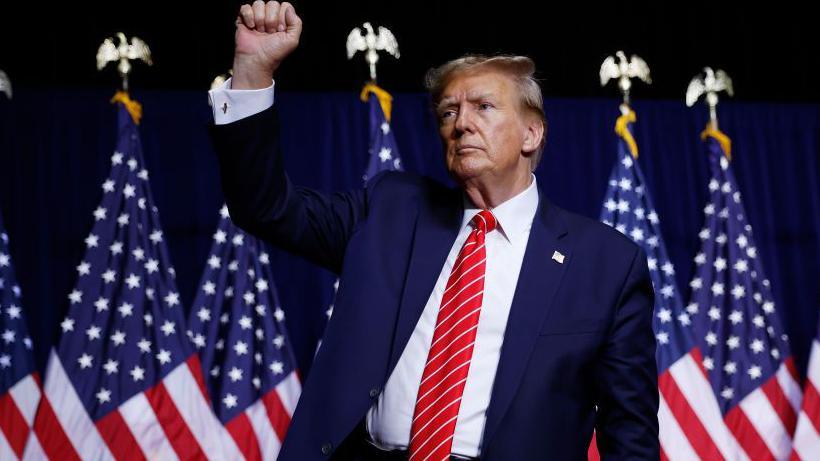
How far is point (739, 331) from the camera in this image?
4109 mm

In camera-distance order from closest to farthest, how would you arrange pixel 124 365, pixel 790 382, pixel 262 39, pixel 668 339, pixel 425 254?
pixel 262 39 < pixel 425 254 < pixel 124 365 < pixel 668 339 < pixel 790 382

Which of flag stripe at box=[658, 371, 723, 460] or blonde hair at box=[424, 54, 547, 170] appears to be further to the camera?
flag stripe at box=[658, 371, 723, 460]

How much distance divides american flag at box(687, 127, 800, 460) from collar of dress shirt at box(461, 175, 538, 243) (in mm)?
2282

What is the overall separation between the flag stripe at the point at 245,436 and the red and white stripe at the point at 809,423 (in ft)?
7.14

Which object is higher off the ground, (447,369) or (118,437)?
(447,369)

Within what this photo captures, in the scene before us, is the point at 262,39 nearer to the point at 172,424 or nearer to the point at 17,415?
the point at 172,424

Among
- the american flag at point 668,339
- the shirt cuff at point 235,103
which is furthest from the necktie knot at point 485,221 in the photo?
the american flag at point 668,339

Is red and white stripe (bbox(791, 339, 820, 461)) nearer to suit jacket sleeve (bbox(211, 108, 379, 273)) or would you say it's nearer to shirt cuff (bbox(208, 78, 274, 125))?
suit jacket sleeve (bbox(211, 108, 379, 273))

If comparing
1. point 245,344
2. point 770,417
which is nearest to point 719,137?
point 770,417

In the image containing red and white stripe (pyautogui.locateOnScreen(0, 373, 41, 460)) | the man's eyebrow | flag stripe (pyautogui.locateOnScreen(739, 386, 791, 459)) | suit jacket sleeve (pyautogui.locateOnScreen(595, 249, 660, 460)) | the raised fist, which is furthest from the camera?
flag stripe (pyautogui.locateOnScreen(739, 386, 791, 459))

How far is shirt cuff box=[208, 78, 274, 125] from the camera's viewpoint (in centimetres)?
167

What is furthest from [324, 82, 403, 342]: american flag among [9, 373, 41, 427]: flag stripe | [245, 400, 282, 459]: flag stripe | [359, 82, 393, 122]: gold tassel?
[9, 373, 41, 427]: flag stripe

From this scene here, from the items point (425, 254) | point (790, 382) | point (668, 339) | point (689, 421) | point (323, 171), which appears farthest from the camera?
point (323, 171)

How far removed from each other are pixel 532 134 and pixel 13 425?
7.86ft
